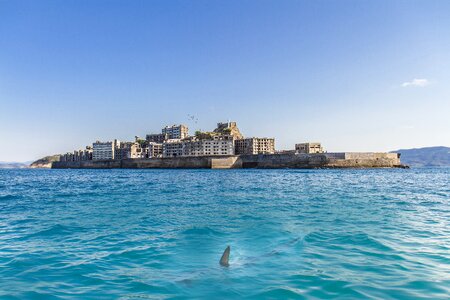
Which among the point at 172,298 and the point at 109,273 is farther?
the point at 109,273

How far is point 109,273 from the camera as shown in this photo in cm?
587

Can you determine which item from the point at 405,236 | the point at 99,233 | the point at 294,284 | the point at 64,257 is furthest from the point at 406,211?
the point at 64,257

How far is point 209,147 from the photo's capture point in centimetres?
12544

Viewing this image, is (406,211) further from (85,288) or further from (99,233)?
(85,288)

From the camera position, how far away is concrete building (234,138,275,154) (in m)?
133

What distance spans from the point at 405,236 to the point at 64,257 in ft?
27.5

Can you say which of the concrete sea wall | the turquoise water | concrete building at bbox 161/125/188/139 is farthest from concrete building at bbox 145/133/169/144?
the turquoise water

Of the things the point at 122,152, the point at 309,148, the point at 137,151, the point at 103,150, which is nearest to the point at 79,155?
the point at 103,150

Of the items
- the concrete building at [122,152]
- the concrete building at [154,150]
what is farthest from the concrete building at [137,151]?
the concrete building at [154,150]

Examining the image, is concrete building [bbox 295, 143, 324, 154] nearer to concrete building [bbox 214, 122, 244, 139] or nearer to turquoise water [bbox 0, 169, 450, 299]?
concrete building [bbox 214, 122, 244, 139]

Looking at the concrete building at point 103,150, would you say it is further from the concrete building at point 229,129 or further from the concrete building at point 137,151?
the concrete building at point 229,129

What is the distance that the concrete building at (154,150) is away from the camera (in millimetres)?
142250

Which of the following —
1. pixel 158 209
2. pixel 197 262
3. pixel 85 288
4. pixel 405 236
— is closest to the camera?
pixel 85 288

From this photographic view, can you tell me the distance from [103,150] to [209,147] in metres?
66.2
